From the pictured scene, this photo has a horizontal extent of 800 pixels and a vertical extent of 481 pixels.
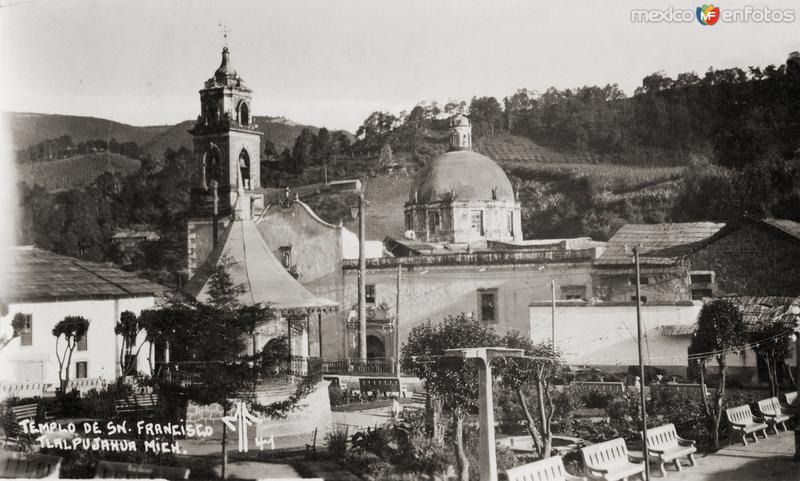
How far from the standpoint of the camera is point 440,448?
8586 millimetres

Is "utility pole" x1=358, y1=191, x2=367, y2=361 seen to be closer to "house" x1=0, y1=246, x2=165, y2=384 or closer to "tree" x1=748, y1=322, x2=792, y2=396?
"house" x1=0, y1=246, x2=165, y2=384

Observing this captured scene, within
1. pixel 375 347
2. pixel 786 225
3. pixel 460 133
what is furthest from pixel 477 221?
pixel 786 225

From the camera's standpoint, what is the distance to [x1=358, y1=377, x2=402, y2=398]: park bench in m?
13.4

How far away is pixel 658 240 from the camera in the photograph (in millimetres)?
11070

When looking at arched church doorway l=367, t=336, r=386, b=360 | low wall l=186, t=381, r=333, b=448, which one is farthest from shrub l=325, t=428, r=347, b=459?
arched church doorway l=367, t=336, r=386, b=360

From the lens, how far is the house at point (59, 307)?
977 cm

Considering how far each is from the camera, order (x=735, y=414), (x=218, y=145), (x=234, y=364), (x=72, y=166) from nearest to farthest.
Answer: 1. (x=234, y=364)
2. (x=735, y=414)
3. (x=72, y=166)
4. (x=218, y=145)

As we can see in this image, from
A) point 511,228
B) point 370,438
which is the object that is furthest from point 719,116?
point 370,438

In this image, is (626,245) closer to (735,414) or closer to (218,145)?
(735,414)

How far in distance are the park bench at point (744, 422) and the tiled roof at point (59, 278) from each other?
7525 mm

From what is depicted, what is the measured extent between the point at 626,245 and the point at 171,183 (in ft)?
24.5

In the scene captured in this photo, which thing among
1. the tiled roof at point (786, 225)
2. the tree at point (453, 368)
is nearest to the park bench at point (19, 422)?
the tree at point (453, 368)

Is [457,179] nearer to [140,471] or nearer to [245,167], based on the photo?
[245,167]

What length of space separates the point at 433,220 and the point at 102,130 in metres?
7.31
